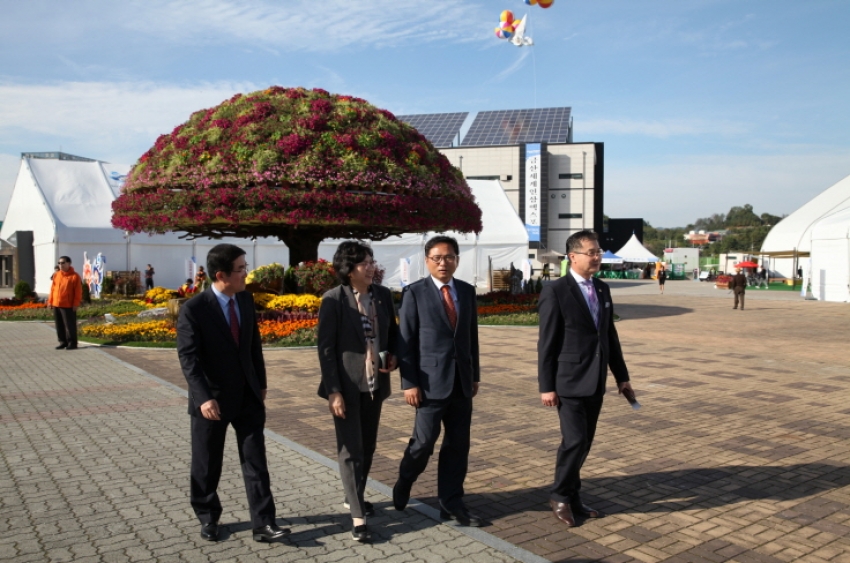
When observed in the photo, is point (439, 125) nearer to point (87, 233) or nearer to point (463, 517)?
point (87, 233)

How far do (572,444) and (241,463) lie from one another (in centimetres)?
200

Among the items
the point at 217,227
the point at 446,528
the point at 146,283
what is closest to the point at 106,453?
the point at 446,528

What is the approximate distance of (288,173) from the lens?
52.1 ft

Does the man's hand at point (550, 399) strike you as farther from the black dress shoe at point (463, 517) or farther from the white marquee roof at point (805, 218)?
the white marquee roof at point (805, 218)

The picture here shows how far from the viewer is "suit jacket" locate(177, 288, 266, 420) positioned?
13.6ft

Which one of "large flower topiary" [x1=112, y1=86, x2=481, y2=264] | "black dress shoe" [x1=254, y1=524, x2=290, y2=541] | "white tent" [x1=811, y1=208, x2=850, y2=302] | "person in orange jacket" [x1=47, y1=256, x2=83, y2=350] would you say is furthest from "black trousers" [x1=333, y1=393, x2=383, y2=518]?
"white tent" [x1=811, y1=208, x2=850, y2=302]

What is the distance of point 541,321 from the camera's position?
4551 millimetres

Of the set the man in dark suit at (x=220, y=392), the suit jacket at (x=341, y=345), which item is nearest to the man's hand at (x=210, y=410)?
the man in dark suit at (x=220, y=392)

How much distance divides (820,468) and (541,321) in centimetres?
285

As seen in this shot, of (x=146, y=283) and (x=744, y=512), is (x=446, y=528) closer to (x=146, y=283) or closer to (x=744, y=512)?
(x=744, y=512)

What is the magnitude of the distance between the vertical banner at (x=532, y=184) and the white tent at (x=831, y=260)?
82.5 feet

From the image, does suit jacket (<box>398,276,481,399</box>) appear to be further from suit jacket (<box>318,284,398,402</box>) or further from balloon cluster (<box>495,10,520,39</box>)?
balloon cluster (<box>495,10,520,39</box>)

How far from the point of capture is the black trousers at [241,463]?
4.14 metres

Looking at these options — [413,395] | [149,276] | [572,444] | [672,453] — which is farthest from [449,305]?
[149,276]
